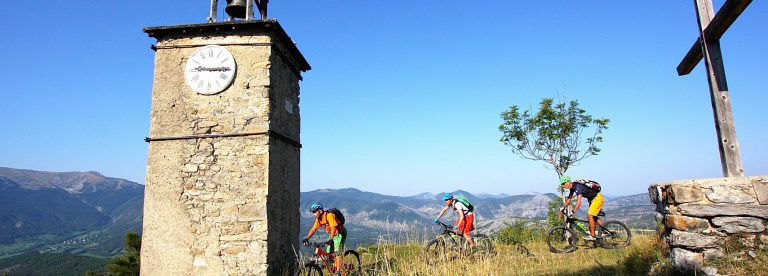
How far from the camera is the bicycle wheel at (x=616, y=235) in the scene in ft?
29.7

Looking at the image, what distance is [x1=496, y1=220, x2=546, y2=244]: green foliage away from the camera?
42.3 ft

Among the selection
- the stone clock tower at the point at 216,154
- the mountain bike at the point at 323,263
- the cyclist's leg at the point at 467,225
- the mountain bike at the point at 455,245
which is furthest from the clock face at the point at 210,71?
the cyclist's leg at the point at 467,225

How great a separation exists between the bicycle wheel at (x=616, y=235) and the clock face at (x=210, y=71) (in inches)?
347

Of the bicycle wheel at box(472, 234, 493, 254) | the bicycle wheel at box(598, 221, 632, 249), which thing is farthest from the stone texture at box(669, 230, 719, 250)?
the bicycle wheel at box(598, 221, 632, 249)

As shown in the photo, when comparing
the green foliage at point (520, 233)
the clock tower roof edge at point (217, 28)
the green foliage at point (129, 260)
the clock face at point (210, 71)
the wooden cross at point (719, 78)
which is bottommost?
the green foliage at point (129, 260)

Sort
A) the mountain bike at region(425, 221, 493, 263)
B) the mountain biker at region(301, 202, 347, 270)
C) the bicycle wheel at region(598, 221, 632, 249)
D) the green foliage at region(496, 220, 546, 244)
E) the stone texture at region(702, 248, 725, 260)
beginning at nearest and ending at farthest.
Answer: the stone texture at region(702, 248, 725, 260) → the mountain biker at region(301, 202, 347, 270) → the mountain bike at region(425, 221, 493, 263) → the bicycle wheel at region(598, 221, 632, 249) → the green foliage at region(496, 220, 546, 244)

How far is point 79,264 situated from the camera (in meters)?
121

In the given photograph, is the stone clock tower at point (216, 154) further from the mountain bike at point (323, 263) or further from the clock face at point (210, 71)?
the mountain bike at point (323, 263)

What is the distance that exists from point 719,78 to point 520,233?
949 cm

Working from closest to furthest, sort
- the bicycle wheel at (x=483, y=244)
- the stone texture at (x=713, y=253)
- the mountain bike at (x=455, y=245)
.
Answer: the stone texture at (x=713, y=253) < the mountain bike at (x=455, y=245) < the bicycle wheel at (x=483, y=244)

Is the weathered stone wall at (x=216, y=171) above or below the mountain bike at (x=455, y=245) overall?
above

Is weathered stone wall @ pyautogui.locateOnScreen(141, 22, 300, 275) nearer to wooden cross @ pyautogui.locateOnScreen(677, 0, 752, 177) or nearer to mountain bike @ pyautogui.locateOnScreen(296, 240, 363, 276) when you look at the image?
mountain bike @ pyautogui.locateOnScreen(296, 240, 363, 276)

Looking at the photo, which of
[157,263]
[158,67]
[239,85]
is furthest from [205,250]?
[158,67]

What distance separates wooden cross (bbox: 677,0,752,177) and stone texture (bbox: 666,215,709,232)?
0.67 m
